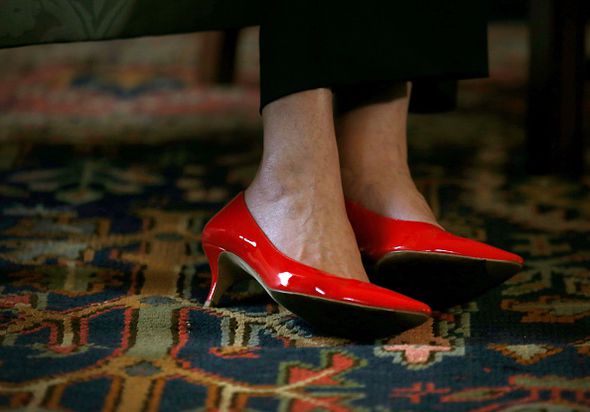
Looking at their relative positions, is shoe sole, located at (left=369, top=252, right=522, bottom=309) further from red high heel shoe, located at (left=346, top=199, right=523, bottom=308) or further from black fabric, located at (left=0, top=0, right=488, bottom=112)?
black fabric, located at (left=0, top=0, right=488, bottom=112)

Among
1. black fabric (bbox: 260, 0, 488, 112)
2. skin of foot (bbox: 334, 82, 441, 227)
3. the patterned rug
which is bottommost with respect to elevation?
the patterned rug

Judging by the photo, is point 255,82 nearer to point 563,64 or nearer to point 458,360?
point 563,64

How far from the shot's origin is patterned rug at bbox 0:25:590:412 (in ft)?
1.82

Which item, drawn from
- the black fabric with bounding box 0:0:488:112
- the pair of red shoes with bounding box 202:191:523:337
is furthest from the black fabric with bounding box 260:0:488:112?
the pair of red shoes with bounding box 202:191:523:337

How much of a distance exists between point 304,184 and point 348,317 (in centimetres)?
12

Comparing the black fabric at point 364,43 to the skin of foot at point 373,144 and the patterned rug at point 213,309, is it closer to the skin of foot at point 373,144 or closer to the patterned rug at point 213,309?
the skin of foot at point 373,144

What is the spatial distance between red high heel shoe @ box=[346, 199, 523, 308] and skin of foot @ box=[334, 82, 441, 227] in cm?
3

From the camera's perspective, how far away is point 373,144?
2.55 feet

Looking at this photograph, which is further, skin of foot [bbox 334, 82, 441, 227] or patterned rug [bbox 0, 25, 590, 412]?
skin of foot [bbox 334, 82, 441, 227]

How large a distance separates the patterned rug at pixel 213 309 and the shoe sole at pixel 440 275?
0.7 inches

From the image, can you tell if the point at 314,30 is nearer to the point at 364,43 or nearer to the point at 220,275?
the point at 364,43

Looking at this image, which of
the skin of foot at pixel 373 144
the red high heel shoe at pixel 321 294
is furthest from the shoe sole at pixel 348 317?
the skin of foot at pixel 373 144

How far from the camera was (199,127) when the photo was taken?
1411 mm

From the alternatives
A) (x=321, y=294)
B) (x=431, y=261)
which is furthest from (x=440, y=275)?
(x=321, y=294)
